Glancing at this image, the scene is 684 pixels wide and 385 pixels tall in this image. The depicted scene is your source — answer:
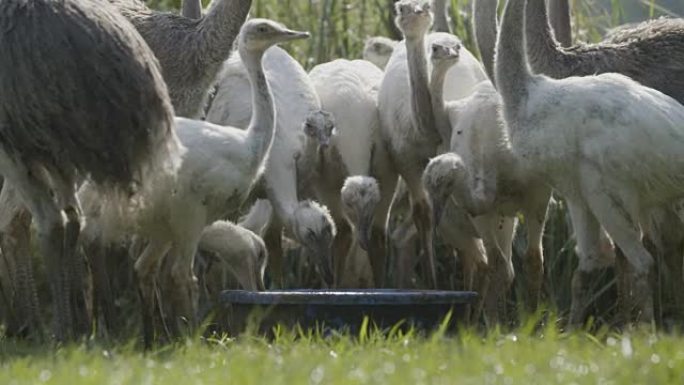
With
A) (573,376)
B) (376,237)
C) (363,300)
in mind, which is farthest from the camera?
(376,237)

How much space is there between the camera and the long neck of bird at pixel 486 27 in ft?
35.6

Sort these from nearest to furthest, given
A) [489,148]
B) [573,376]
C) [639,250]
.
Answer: [573,376]
[639,250]
[489,148]

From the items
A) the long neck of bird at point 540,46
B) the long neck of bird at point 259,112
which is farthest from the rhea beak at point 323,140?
the long neck of bird at point 540,46

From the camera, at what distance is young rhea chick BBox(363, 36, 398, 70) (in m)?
13.0

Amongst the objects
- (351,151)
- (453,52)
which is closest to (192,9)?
(351,151)

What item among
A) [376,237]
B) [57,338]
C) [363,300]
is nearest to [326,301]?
[363,300]

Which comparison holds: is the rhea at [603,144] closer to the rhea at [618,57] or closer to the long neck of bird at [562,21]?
the rhea at [618,57]

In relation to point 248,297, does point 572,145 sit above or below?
above

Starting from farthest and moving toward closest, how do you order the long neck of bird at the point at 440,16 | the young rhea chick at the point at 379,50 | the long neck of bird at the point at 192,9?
the young rhea chick at the point at 379,50 < the long neck of bird at the point at 440,16 < the long neck of bird at the point at 192,9

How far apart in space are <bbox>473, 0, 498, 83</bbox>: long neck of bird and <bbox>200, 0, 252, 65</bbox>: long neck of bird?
4.34 feet

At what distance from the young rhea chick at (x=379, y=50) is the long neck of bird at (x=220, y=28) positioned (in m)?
2.18

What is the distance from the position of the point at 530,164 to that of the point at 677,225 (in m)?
1.30

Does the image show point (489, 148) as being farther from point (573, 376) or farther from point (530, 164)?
point (573, 376)

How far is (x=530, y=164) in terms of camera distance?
29.7 feet
